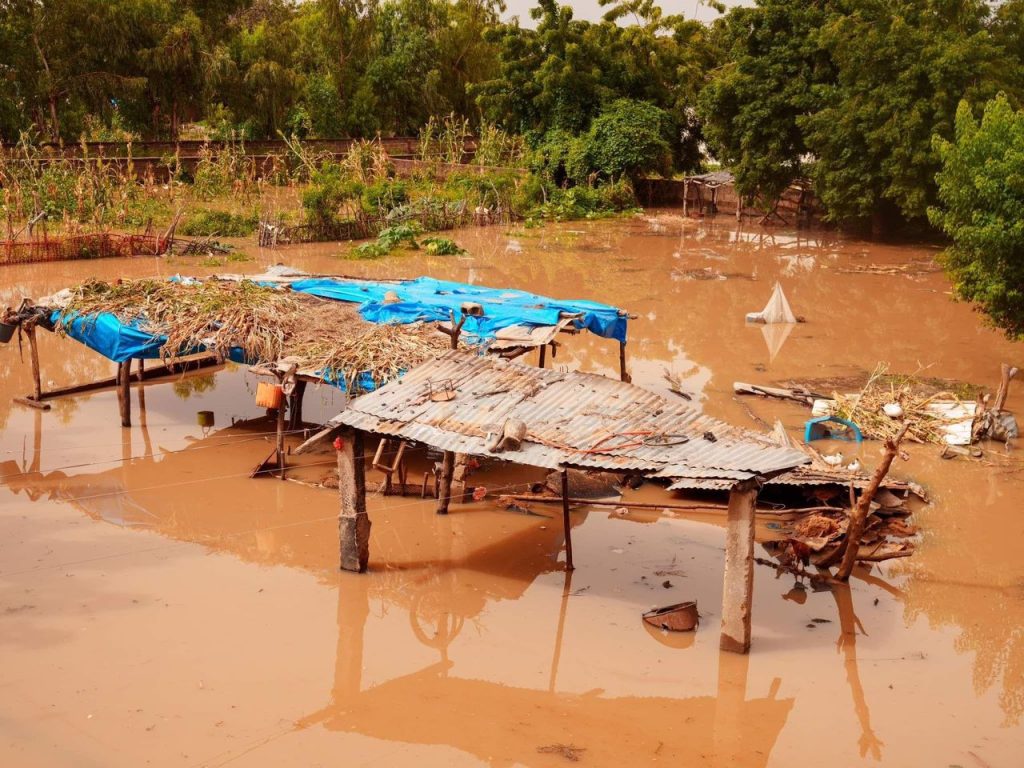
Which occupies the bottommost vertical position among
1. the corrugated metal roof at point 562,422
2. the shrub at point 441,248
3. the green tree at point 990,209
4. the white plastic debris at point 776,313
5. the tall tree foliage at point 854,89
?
the white plastic debris at point 776,313

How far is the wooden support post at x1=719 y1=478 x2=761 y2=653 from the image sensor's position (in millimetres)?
7480

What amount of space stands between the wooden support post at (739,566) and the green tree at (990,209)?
25.0 feet

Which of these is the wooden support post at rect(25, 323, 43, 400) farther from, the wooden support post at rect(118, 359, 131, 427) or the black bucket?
the wooden support post at rect(118, 359, 131, 427)

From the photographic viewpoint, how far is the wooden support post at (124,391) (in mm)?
12266

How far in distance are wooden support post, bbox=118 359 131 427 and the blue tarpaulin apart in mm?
367

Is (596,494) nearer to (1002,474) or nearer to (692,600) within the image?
(692,600)

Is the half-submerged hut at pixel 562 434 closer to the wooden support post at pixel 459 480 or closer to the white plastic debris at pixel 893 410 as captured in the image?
the wooden support post at pixel 459 480

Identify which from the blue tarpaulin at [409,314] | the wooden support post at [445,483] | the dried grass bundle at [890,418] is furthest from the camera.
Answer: the dried grass bundle at [890,418]

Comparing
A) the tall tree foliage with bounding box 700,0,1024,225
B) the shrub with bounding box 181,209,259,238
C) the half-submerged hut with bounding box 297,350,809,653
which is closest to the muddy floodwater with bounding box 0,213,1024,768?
the half-submerged hut with bounding box 297,350,809,653

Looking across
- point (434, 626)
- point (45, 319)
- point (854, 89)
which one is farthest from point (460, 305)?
point (854, 89)

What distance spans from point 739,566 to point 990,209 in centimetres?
829

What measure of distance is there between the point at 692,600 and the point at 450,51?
116ft

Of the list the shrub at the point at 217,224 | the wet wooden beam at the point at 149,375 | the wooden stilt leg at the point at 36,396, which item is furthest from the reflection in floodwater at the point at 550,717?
the shrub at the point at 217,224

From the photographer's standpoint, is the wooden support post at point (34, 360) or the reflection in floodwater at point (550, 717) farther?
the wooden support post at point (34, 360)
